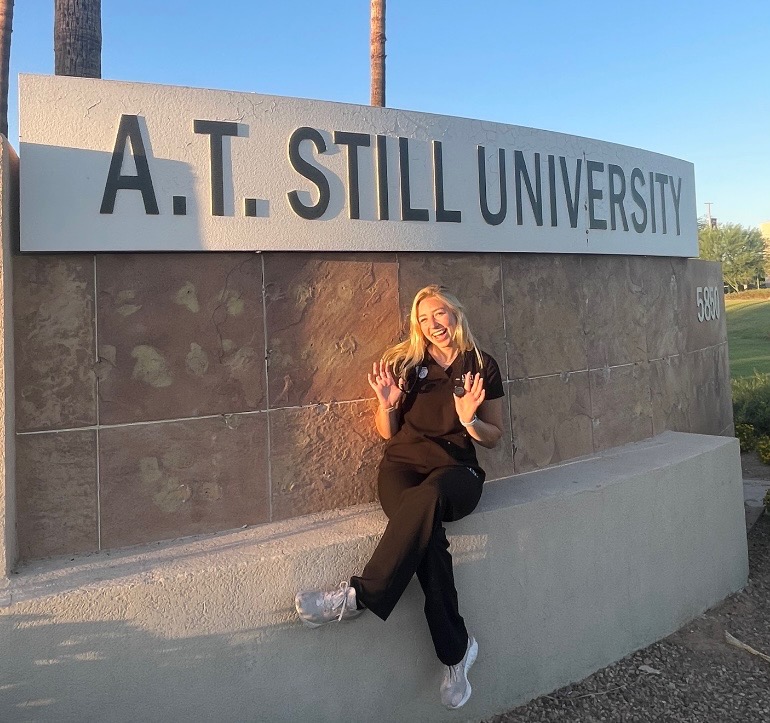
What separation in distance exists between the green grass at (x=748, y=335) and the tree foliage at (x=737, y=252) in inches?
574

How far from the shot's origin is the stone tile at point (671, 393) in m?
4.63

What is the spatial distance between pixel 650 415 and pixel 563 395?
3.21ft

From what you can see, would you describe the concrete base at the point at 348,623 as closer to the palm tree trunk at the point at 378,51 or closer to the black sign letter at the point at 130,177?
the black sign letter at the point at 130,177

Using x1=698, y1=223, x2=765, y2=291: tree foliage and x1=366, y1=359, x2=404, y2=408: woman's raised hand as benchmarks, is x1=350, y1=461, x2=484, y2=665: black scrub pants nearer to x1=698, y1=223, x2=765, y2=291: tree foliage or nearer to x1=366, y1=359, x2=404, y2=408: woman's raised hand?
x1=366, y1=359, x2=404, y2=408: woman's raised hand

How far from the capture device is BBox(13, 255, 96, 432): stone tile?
2.63 metres

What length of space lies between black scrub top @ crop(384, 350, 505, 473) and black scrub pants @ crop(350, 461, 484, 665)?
0.39ft

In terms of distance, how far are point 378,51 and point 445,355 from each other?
25.3 feet

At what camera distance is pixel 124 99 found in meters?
2.73

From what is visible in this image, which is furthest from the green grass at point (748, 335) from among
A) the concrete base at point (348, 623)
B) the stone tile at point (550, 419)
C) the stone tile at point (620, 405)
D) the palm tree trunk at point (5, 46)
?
the palm tree trunk at point (5, 46)

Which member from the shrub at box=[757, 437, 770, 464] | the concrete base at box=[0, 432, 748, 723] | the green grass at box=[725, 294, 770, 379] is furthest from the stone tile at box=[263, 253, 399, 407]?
the green grass at box=[725, 294, 770, 379]

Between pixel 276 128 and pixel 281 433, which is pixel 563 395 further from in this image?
pixel 276 128

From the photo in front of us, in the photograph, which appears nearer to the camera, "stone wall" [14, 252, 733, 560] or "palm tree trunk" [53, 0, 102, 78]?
"stone wall" [14, 252, 733, 560]

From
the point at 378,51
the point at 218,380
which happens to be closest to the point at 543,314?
the point at 218,380

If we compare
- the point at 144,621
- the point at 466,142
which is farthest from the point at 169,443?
the point at 466,142
